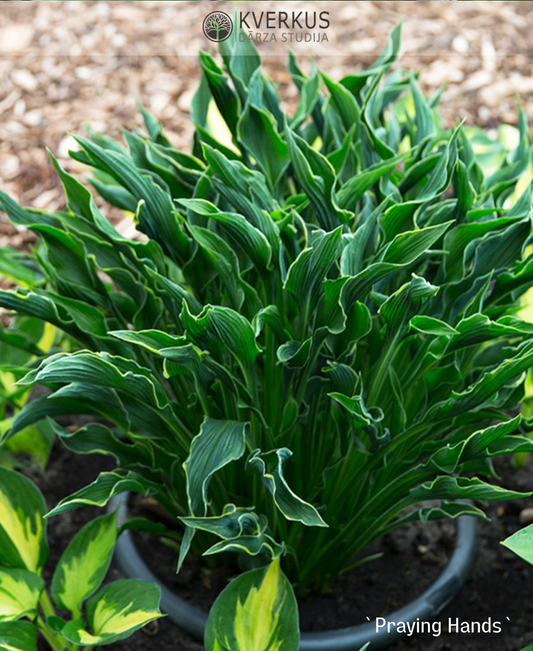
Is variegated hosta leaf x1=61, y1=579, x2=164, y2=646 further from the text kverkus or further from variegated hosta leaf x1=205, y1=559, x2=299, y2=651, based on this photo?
the text kverkus

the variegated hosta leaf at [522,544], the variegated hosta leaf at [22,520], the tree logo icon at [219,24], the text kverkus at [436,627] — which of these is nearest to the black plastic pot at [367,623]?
the text kverkus at [436,627]

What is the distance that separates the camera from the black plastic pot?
115 cm

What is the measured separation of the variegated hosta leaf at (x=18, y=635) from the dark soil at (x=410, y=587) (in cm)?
20

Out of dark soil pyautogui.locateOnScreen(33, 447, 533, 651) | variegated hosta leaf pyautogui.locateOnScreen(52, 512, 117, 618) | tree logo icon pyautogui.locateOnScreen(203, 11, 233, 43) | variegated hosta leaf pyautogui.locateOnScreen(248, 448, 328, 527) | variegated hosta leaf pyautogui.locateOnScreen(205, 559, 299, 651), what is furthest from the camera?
tree logo icon pyautogui.locateOnScreen(203, 11, 233, 43)

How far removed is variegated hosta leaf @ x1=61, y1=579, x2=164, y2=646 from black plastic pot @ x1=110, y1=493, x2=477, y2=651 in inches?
5.7

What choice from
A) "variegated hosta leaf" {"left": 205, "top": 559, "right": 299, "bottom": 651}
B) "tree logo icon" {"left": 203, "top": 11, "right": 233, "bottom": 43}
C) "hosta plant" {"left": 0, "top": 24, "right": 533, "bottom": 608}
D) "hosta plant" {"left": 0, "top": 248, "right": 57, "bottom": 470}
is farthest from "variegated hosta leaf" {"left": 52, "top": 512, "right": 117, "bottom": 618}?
"tree logo icon" {"left": 203, "top": 11, "right": 233, "bottom": 43}

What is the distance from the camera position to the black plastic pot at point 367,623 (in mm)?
1146

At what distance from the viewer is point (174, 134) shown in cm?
229

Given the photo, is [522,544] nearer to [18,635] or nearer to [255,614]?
[255,614]

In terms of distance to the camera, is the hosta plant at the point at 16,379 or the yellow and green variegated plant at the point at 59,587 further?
the hosta plant at the point at 16,379

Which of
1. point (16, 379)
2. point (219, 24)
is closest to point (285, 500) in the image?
point (16, 379)

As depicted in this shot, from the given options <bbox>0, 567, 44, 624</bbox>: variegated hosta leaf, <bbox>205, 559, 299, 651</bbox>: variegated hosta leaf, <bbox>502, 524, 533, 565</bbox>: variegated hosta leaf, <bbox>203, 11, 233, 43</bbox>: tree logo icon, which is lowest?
<bbox>205, 559, 299, 651</bbox>: variegated hosta leaf

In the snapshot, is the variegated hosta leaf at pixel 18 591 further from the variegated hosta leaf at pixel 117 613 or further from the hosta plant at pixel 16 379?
the hosta plant at pixel 16 379

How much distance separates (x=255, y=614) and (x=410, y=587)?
0.37 m
